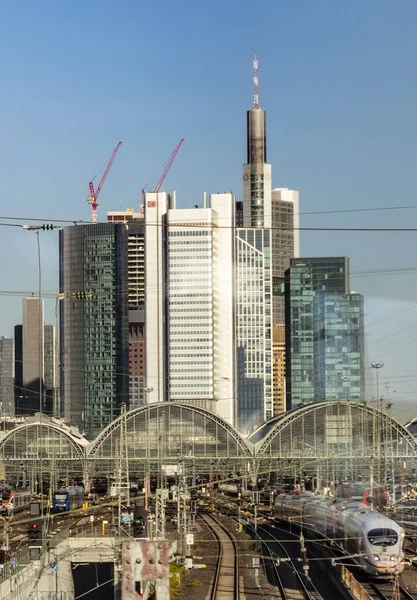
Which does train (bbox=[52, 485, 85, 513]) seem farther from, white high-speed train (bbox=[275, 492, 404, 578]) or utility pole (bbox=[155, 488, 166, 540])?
white high-speed train (bbox=[275, 492, 404, 578])

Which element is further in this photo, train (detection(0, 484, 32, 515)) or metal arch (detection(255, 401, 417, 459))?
metal arch (detection(255, 401, 417, 459))

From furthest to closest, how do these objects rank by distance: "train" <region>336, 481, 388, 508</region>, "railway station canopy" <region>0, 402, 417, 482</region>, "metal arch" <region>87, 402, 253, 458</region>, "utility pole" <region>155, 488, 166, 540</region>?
1. "metal arch" <region>87, 402, 253, 458</region>
2. "railway station canopy" <region>0, 402, 417, 482</region>
3. "train" <region>336, 481, 388, 508</region>
4. "utility pole" <region>155, 488, 166, 540</region>

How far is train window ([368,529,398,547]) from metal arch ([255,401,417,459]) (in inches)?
3172

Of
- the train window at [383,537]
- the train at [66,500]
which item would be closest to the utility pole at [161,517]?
the train window at [383,537]

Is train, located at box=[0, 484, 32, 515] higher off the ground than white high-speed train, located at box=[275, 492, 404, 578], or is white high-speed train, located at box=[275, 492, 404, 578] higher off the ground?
white high-speed train, located at box=[275, 492, 404, 578]

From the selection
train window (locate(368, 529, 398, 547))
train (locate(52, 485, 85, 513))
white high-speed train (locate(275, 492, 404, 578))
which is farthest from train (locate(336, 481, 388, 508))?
train window (locate(368, 529, 398, 547))

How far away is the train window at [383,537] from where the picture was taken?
50062mm

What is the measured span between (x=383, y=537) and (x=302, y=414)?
292 feet

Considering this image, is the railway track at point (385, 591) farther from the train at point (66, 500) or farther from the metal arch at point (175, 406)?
the metal arch at point (175, 406)

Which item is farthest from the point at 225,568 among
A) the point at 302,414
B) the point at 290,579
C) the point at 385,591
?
the point at 302,414

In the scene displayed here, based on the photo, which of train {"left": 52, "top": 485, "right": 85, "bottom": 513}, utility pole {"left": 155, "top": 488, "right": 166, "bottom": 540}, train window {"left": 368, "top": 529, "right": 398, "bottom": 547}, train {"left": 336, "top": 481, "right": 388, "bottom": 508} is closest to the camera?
train window {"left": 368, "top": 529, "right": 398, "bottom": 547}

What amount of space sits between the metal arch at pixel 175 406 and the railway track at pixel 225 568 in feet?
177

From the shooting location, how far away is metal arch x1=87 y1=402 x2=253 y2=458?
134625 millimetres

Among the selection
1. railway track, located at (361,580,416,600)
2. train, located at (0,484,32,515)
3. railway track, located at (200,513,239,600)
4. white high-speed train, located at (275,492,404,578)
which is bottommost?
train, located at (0,484,32,515)
